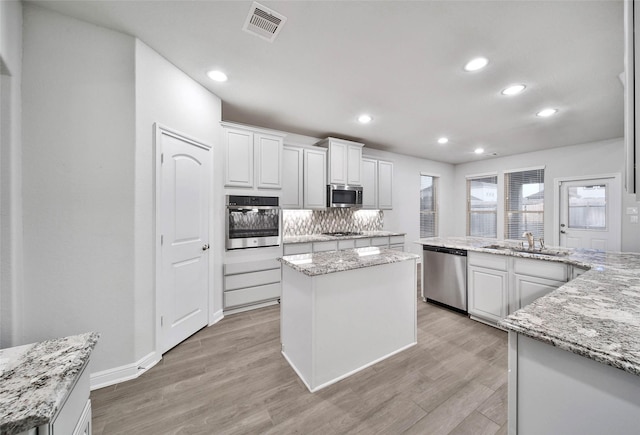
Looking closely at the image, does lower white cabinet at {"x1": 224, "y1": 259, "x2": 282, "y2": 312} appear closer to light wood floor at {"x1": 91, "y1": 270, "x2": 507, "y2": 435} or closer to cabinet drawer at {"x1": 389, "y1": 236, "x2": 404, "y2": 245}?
light wood floor at {"x1": 91, "y1": 270, "x2": 507, "y2": 435}

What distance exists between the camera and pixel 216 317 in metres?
2.96

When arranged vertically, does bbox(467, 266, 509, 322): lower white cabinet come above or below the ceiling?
below

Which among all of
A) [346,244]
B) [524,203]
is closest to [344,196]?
[346,244]

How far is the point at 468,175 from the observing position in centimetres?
652

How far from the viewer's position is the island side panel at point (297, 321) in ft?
6.05

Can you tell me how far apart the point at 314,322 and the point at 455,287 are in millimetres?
2322

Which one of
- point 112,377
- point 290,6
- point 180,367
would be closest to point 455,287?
point 180,367

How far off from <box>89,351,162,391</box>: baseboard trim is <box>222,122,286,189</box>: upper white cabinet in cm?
201

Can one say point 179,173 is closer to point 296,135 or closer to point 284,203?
point 284,203

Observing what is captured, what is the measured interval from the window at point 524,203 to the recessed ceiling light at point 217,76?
644 cm

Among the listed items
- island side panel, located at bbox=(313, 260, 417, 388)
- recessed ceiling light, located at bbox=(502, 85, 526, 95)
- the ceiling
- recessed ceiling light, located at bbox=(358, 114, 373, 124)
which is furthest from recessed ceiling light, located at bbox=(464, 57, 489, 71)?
island side panel, located at bbox=(313, 260, 417, 388)

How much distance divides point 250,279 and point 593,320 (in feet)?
10.3

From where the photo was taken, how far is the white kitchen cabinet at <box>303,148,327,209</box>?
4035 millimetres

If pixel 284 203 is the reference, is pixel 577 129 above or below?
above
